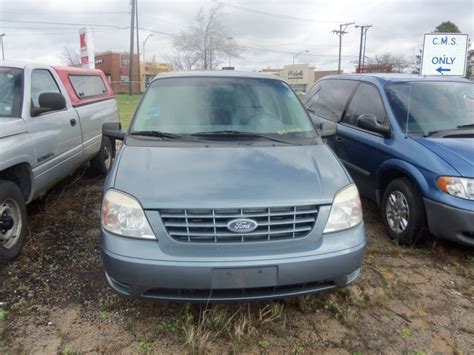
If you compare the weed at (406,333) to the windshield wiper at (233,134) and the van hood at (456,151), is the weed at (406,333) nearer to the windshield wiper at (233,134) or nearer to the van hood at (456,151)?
the van hood at (456,151)

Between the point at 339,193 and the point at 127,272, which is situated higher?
the point at 339,193

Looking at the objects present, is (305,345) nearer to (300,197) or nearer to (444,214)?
(300,197)

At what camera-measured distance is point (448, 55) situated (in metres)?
8.29

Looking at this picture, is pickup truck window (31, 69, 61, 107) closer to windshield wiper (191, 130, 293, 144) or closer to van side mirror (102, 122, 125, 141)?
van side mirror (102, 122, 125, 141)

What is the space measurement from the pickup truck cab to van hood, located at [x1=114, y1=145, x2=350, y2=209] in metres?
1.24

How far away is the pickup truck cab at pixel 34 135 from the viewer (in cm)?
348

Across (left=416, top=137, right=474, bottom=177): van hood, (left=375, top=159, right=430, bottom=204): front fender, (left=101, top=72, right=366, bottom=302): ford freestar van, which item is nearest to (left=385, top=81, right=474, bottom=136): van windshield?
(left=416, top=137, right=474, bottom=177): van hood

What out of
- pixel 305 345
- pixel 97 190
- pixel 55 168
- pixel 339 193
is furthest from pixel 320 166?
pixel 97 190

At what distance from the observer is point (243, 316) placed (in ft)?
8.91

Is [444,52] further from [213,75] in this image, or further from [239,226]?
[239,226]

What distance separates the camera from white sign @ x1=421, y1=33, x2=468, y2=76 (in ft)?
27.0

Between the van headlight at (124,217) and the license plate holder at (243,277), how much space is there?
47 cm

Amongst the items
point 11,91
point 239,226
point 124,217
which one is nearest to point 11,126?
point 11,91

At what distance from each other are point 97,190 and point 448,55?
24.5ft
